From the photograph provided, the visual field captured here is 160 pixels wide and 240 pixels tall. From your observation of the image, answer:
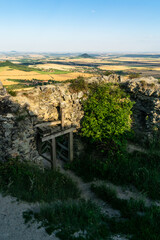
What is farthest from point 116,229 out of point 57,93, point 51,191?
point 57,93

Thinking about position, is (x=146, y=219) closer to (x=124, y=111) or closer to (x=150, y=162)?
(x=150, y=162)

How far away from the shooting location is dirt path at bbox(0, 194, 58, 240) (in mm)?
5621

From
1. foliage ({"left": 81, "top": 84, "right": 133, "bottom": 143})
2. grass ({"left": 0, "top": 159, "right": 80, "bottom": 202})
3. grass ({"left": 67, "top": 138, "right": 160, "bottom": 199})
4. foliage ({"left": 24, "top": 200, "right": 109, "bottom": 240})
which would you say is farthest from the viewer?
foliage ({"left": 81, "top": 84, "right": 133, "bottom": 143})

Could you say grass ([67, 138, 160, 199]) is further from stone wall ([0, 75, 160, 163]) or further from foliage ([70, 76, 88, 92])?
foliage ([70, 76, 88, 92])

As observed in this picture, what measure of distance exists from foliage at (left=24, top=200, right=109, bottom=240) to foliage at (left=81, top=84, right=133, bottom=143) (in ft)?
17.5

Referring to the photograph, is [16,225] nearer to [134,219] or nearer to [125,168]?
[134,219]

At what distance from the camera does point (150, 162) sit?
473 inches

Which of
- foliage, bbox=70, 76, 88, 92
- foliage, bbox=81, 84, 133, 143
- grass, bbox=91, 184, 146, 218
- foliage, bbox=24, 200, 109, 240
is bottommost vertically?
grass, bbox=91, 184, 146, 218

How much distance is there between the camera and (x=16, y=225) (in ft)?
19.9

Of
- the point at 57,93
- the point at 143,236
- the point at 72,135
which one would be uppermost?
the point at 57,93

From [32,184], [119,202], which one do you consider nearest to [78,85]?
[32,184]

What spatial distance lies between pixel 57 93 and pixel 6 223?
7827 millimetres

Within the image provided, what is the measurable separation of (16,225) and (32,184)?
6.13 ft

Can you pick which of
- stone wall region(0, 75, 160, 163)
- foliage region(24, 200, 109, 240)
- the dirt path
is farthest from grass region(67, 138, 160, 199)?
the dirt path
